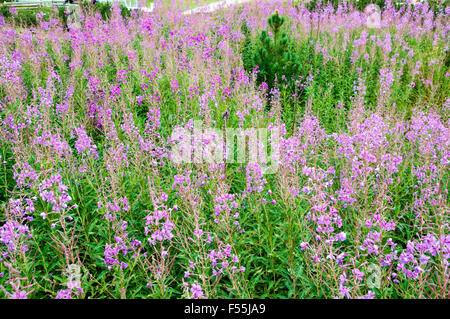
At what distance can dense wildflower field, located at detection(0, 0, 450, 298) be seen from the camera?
2.59 metres

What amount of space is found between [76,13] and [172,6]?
11.2 feet

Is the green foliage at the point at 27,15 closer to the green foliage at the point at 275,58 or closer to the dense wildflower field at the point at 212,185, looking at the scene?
the dense wildflower field at the point at 212,185

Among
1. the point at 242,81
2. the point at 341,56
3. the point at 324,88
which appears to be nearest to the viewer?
the point at 242,81

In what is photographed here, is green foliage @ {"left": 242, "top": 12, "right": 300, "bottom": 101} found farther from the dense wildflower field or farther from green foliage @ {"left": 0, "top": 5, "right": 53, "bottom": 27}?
green foliage @ {"left": 0, "top": 5, "right": 53, "bottom": 27}

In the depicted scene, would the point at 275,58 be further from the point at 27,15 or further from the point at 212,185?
the point at 27,15

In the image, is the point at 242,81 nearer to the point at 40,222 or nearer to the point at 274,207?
the point at 274,207

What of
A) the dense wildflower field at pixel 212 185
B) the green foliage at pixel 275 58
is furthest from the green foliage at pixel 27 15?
the green foliage at pixel 275 58

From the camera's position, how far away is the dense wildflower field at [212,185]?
2.59 metres

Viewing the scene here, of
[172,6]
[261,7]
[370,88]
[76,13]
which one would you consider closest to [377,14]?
Result: [261,7]

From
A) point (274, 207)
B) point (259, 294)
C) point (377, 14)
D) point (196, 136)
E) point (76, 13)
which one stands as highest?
point (76, 13)

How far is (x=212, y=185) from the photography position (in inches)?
138

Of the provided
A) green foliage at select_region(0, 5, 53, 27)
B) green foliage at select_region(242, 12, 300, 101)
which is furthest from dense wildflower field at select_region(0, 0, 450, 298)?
green foliage at select_region(0, 5, 53, 27)

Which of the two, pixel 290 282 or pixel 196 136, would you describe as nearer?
pixel 290 282

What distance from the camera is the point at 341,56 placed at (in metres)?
8.60
